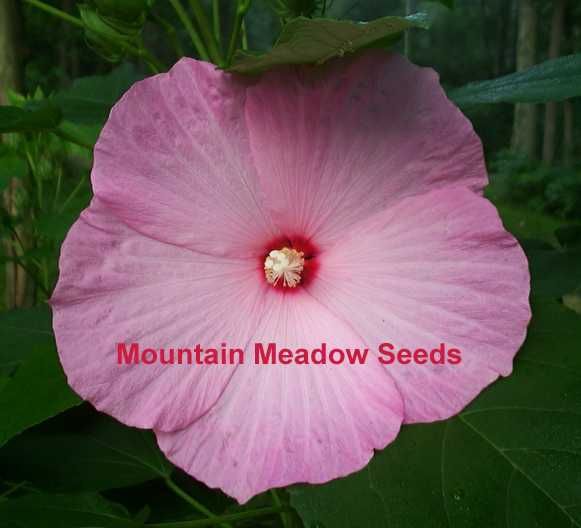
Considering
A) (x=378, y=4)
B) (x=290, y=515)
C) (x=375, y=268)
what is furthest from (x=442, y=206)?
(x=378, y=4)

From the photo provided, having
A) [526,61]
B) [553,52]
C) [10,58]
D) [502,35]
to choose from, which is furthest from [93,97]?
[502,35]

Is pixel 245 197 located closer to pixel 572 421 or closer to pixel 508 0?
pixel 572 421

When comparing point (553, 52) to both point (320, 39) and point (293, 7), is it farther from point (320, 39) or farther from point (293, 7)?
point (320, 39)

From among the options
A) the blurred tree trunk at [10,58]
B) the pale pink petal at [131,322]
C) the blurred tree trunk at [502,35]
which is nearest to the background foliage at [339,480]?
the pale pink petal at [131,322]

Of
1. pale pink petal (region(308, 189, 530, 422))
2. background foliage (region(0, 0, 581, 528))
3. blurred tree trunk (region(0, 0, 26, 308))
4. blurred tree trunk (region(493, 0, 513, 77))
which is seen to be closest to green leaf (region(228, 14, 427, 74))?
background foliage (region(0, 0, 581, 528))

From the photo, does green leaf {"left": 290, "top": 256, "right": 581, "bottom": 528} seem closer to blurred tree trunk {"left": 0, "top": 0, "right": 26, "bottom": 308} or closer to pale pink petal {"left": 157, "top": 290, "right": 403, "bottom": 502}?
pale pink petal {"left": 157, "top": 290, "right": 403, "bottom": 502}

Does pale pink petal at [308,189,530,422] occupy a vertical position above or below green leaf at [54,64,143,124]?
below

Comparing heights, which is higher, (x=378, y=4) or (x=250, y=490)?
(x=378, y=4)
